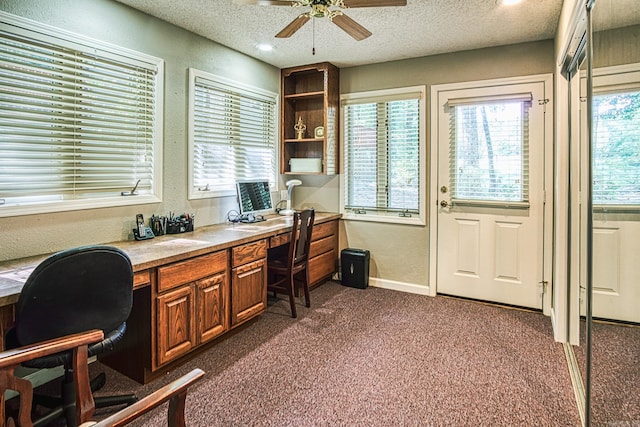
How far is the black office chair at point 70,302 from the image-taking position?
1582mm

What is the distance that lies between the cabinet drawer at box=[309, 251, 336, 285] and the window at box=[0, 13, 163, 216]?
177cm

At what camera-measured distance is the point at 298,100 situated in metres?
4.67

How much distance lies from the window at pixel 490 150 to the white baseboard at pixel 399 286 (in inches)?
39.8

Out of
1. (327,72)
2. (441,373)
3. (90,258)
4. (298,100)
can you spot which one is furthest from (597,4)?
(298,100)

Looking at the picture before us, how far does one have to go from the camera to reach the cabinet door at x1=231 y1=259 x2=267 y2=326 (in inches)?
116

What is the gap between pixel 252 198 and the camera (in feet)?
Answer: 12.3

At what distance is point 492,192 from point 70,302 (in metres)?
3.49

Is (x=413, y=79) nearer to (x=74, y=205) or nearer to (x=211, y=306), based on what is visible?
(x=211, y=306)

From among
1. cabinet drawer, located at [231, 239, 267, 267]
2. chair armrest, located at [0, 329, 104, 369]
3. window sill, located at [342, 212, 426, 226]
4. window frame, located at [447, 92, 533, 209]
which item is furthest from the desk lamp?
chair armrest, located at [0, 329, 104, 369]

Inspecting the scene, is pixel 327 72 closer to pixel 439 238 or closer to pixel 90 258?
pixel 439 238

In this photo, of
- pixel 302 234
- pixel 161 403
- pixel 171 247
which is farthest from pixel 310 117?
pixel 161 403

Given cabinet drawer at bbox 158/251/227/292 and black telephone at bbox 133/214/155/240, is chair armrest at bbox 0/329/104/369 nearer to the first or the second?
cabinet drawer at bbox 158/251/227/292

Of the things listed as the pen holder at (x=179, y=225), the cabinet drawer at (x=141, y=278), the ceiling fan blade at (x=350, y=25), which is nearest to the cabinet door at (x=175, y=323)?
the cabinet drawer at (x=141, y=278)

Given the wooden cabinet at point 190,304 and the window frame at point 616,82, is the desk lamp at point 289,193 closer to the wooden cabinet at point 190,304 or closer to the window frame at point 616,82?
the wooden cabinet at point 190,304
